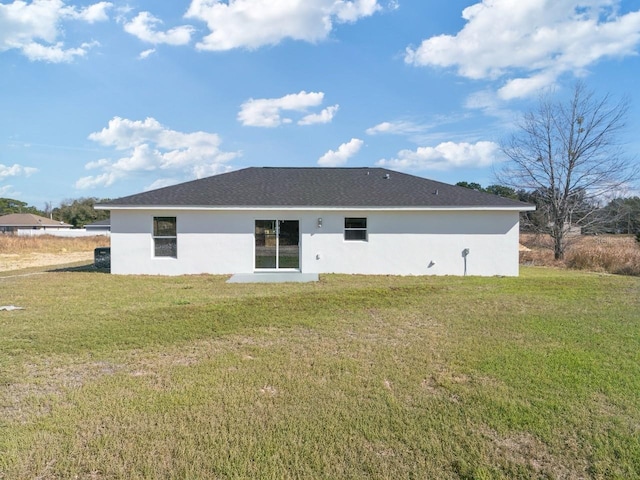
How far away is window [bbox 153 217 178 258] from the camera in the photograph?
14.3 meters

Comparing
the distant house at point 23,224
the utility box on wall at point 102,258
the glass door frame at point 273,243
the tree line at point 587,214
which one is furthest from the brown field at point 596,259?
the distant house at point 23,224

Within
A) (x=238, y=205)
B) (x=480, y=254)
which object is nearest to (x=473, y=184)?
(x=480, y=254)

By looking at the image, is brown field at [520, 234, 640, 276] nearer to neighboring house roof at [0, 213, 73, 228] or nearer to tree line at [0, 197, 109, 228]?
tree line at [0, 197, 109, 228]

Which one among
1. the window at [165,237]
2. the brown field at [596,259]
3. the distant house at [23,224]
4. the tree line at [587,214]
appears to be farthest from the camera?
the distant house at [23,224]

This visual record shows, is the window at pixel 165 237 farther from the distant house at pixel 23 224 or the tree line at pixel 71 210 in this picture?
the distant house at pixel 23 224

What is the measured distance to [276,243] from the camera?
14578 mm

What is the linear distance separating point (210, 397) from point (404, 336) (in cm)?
334

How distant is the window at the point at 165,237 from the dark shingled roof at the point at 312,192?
753 millimetres

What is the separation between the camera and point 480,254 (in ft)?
47.6

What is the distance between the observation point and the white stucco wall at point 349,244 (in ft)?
46.8

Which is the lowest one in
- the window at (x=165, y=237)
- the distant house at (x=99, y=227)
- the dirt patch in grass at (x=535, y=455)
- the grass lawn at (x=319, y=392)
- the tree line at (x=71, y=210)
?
the dirt patch in grass at (x=535, y=455)

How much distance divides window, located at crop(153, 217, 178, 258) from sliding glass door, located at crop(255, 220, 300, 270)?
119 inches

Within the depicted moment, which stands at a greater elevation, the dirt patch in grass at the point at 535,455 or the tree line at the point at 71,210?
the tree line at the point at 71,210

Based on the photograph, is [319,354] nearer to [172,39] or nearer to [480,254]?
[480,254]
